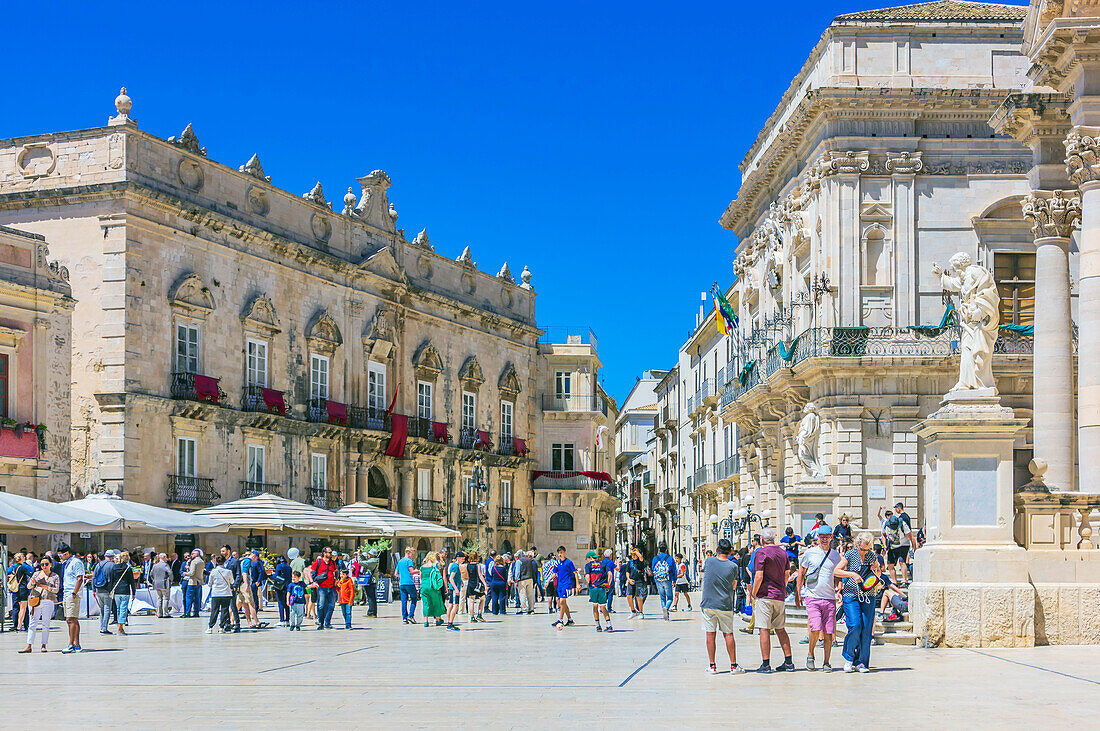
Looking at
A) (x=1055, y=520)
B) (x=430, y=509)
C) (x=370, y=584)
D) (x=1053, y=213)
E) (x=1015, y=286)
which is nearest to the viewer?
(x=1055, y=520)

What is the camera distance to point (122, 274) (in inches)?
1353

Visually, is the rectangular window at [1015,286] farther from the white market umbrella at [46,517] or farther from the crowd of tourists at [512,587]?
the white market umbrella at [46,517]

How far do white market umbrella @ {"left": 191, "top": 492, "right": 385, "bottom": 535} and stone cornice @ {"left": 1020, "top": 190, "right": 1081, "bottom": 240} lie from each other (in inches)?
687

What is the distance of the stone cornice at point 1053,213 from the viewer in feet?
62.2

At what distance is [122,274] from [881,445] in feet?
61.3

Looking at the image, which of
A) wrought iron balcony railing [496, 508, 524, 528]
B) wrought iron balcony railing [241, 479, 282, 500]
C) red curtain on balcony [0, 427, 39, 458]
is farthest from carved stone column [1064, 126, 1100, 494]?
wrought iron balcony railing [496, 508, 524, 528]

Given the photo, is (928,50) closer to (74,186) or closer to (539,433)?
(74,186)

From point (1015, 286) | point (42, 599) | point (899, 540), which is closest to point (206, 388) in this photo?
point (42, 599)

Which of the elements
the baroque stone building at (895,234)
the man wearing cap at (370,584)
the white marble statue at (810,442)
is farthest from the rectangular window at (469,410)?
A: the white marble statue at (810,442)

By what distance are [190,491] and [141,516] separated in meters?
8.58

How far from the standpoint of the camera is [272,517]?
30.4 metres

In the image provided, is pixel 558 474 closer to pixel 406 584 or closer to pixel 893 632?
pixel 406 584

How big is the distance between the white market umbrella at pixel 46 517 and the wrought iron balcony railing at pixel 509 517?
93.3ft

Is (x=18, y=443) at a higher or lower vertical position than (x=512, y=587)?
higher
